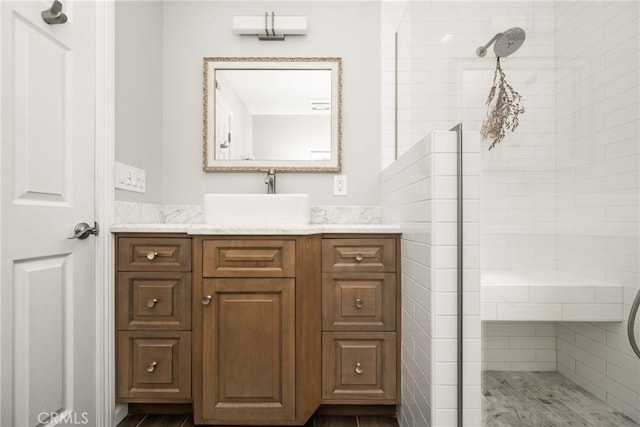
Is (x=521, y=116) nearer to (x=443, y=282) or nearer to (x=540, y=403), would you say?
(x=443, y=282)

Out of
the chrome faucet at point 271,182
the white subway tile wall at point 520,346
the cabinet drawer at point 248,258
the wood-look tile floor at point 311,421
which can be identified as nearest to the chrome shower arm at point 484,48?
the white subway tile wall at point 520,346

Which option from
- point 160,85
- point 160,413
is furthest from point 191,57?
point 160,413

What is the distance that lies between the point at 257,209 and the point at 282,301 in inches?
18.7

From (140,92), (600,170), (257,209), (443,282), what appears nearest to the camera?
(600,170)

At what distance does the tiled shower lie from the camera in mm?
681

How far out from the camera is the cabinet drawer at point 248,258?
Answer: 4.73 feet

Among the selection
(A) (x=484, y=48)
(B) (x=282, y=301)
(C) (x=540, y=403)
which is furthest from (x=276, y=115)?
(C) (x=540, y=403)

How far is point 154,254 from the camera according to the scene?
1539 mm

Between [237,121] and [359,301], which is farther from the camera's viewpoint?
[237,121]

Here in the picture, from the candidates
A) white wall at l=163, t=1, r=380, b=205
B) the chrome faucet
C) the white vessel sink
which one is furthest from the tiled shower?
the chrome faucet

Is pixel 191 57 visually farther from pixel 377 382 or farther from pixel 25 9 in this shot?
pixel 377 382

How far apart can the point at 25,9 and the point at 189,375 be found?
143 centimetres

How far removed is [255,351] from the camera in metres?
1.43

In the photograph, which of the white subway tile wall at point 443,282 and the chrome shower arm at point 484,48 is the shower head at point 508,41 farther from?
the white subway tile wall at point 443,282
